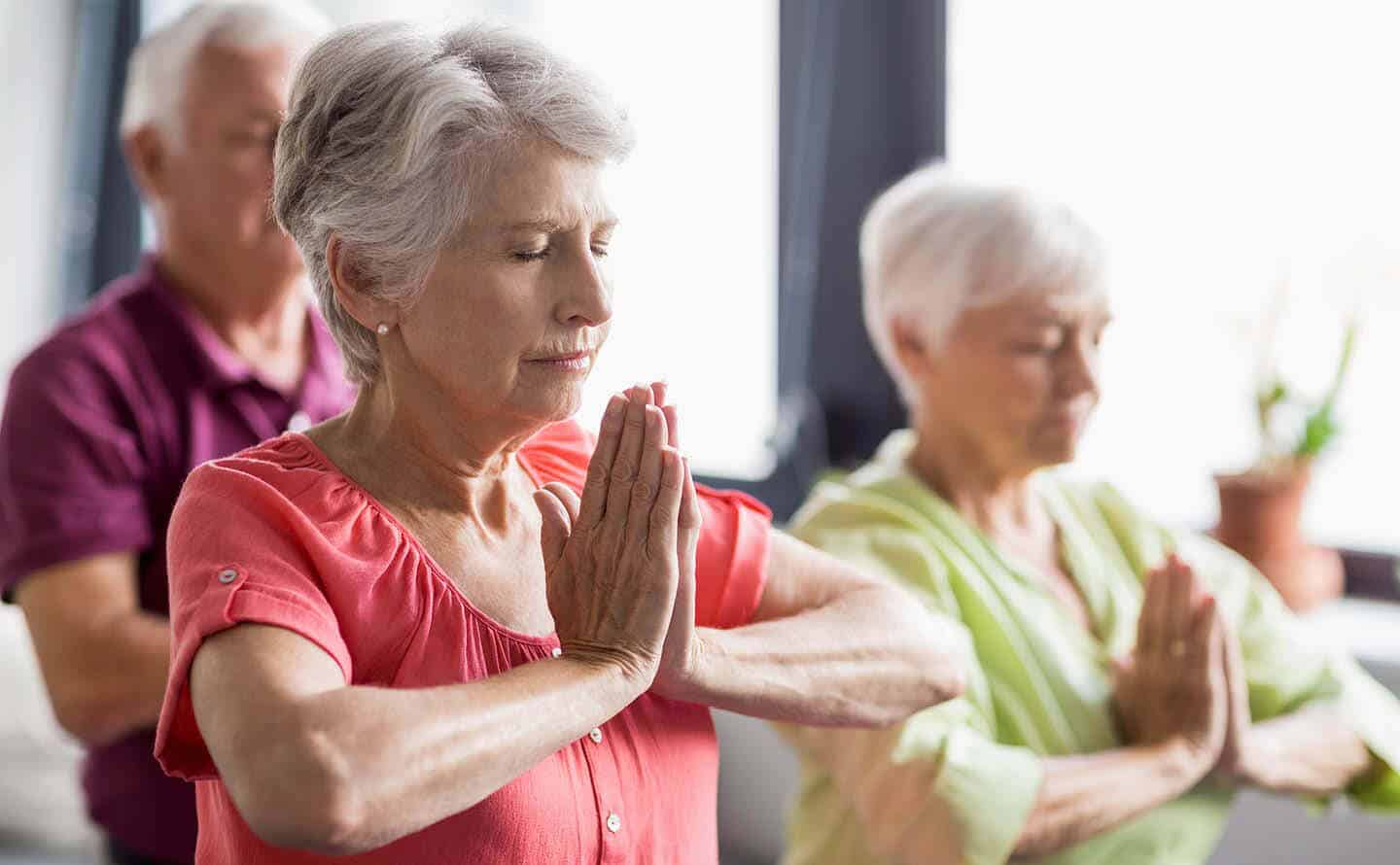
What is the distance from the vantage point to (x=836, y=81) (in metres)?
3.00

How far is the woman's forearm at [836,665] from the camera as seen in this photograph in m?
1.22

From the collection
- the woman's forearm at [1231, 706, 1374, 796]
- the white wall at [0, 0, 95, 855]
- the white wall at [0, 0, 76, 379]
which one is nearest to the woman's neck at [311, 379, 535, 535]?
the woman's forearm at [1231, 706, 1374, 796]

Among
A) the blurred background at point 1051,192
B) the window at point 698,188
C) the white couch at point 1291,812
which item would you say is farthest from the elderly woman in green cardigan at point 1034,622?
the window at point 698,188

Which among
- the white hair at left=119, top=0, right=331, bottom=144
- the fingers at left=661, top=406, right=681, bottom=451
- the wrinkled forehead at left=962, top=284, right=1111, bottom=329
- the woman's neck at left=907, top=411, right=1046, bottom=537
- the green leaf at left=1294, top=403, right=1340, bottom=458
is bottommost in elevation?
the green leaf at left=1294, top=403, right=1340, bottom=458

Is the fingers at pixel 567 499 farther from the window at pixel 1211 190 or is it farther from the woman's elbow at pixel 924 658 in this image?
the window at pixel 1211 190

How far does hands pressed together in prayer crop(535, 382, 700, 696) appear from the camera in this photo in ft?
3.59

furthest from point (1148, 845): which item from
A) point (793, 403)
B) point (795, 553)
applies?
point (793, 403)

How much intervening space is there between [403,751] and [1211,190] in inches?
82.6

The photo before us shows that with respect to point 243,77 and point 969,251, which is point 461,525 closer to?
point 243,77

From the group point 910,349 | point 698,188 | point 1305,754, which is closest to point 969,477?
point 910,349

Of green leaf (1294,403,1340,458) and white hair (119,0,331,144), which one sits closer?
white hair (119,0,331,144)

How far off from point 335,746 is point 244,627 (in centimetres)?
12

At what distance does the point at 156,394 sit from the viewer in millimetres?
1686

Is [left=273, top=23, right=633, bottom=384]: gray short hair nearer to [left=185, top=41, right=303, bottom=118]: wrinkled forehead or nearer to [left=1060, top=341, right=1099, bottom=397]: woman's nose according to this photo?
[left=185, top=41, right=303, bottom=118]: wrinkled forehead
